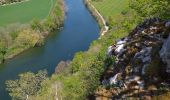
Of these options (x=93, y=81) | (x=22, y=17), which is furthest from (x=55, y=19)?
(x=93, y=81)

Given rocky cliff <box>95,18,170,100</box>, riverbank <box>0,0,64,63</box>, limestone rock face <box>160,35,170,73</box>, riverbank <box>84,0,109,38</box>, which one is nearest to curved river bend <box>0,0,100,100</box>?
riverbank <box>84,0,109,38</box>

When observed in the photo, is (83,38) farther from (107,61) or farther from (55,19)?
(107,61)

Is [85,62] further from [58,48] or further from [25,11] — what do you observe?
[25,11]

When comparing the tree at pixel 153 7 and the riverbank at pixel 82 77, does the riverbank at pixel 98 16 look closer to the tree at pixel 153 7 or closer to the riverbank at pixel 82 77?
the riverbank at pixel 82 77

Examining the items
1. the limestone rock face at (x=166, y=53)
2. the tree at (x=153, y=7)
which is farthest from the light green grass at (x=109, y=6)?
the limestone rock face at (x=166, y=53)

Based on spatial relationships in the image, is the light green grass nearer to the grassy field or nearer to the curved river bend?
the curved river bend

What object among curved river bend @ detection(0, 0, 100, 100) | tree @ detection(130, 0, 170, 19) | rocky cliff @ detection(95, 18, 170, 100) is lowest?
rocky cliff @ detection(95, 18, 170, 100)
